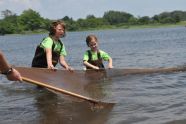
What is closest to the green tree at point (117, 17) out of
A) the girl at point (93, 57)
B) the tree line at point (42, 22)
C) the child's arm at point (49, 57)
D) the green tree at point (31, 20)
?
the tree line at point (42, 22)

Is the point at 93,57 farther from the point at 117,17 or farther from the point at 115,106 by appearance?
the point at 117,17

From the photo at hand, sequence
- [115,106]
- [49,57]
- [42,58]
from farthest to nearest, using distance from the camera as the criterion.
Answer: [42,58] < [49,57] < [115,106]

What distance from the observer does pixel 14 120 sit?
8.27m

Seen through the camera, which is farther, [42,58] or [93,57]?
[93,57]

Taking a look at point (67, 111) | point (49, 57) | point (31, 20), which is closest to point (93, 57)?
point (49, 57)

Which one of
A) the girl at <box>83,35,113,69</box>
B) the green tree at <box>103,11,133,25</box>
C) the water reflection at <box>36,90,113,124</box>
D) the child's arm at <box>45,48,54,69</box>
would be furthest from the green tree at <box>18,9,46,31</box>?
the child's arm at <box>45,48,54,69</box>

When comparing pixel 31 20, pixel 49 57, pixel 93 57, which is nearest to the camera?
pixel 49 57

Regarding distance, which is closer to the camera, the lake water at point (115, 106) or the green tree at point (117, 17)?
the lake water at point (115, 106)

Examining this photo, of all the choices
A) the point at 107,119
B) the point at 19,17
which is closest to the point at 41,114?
the point at 107,119

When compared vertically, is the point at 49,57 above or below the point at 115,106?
above

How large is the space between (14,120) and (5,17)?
6162 inches

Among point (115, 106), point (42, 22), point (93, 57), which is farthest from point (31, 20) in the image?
point (115, 106)

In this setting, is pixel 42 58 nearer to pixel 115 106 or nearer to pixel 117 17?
pixel 115 106

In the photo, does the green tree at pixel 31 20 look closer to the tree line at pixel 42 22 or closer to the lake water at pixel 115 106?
the tree line at pixel 42 22
